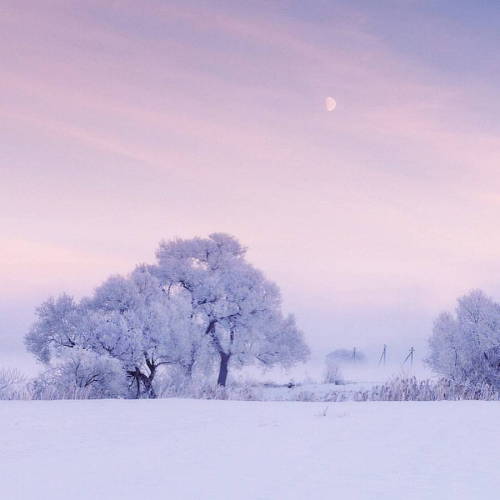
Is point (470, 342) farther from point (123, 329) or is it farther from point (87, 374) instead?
point (87, 374)

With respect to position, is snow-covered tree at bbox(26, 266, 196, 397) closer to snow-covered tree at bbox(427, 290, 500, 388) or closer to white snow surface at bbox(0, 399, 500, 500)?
white snow surface at bbox(0, 399, 500, 500)

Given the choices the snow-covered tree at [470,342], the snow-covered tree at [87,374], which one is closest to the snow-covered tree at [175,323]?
the snow-covered tree at [87,374]

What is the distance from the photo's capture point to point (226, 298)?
35094mm

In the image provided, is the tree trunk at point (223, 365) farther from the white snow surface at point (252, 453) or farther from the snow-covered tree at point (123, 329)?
the white snow surface at point (252, 453)

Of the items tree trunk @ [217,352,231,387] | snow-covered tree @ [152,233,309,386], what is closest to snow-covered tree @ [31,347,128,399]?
snow-covered tree @ [152,233,309,386]

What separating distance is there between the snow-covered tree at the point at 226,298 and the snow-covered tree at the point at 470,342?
8491 millimetres

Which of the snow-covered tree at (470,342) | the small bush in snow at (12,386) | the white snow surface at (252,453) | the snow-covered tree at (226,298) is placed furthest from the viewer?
the snow-covered tree at (226,298)

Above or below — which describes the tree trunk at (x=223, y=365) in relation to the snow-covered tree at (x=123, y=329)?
below

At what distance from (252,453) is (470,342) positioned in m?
26.8

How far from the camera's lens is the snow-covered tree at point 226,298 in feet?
113

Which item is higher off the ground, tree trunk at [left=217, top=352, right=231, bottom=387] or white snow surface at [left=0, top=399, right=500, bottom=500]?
white snow surface at [left=0, top=399, right=500, bottom=500]

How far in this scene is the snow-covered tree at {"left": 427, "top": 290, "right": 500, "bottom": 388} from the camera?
31547 mm

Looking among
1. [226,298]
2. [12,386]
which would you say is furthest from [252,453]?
[226,298]

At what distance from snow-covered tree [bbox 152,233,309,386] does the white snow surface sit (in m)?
20.8
